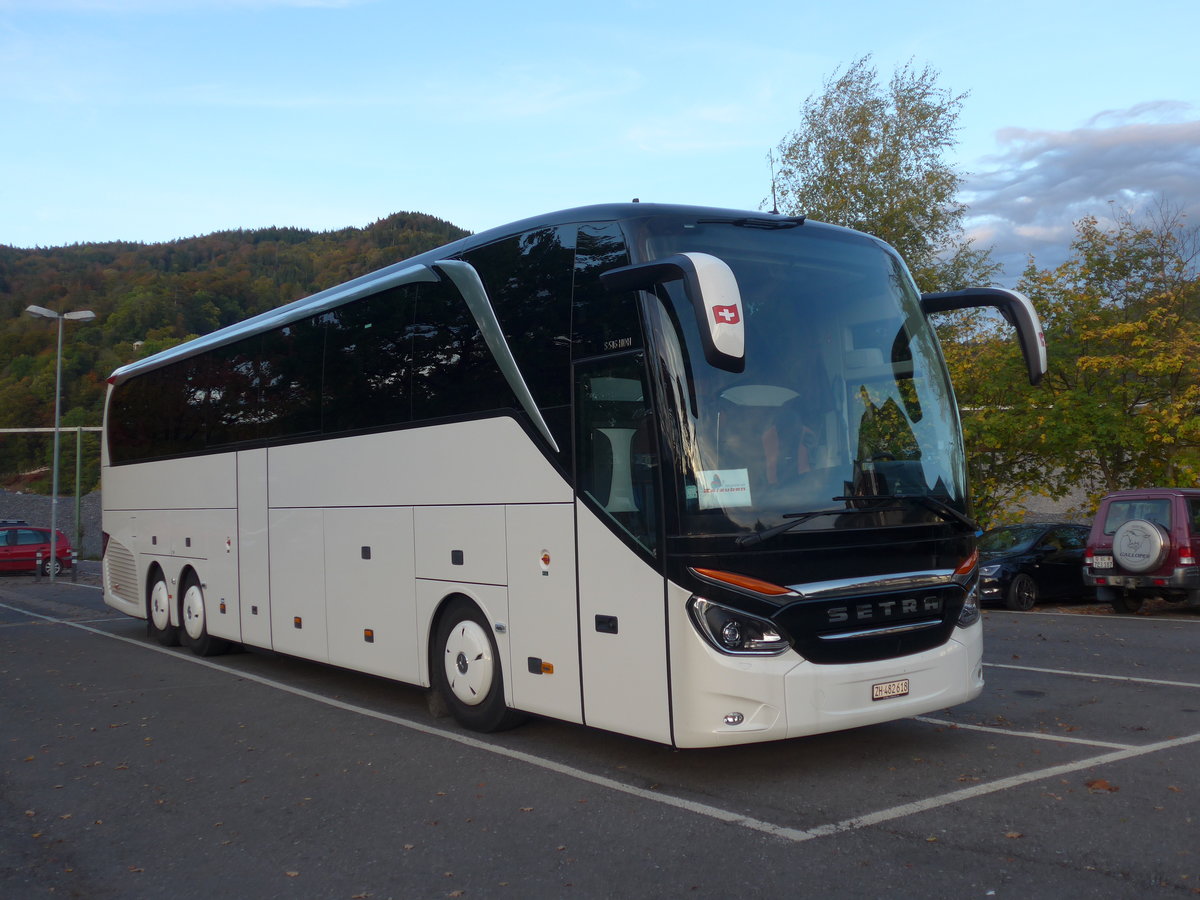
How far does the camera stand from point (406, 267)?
9820mm

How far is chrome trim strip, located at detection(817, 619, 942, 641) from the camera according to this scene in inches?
261

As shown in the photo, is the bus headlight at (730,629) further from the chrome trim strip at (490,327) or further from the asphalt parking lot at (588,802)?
the chrome trim strip at (490,327)

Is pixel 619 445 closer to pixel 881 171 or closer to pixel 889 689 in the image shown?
pixel 889 689

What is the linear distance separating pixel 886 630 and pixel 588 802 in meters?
2.08

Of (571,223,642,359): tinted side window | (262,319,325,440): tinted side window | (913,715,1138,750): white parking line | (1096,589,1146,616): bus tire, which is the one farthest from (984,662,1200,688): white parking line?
(1096,589,1146,616): bus tire

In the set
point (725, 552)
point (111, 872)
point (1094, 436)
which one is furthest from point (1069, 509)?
point (111, 872)

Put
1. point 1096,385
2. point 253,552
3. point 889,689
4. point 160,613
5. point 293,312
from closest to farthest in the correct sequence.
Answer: point 889,689 < point 293,312 < point 253,552 < point 160,613 < point 1096,385

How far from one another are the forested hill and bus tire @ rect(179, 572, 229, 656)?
2931 cm

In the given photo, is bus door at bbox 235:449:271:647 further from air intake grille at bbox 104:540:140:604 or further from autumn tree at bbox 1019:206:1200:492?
autumn tree at bbox 1019:206:1200:492

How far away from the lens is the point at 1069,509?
964 inches

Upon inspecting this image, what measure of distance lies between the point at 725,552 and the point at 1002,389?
61.9 feet

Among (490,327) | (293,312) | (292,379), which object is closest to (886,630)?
(490,327)

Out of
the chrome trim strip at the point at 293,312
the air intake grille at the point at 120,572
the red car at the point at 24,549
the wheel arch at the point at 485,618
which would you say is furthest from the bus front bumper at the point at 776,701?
the red car at the point at 24,549

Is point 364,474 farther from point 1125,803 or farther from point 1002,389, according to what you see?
point 1002,389
